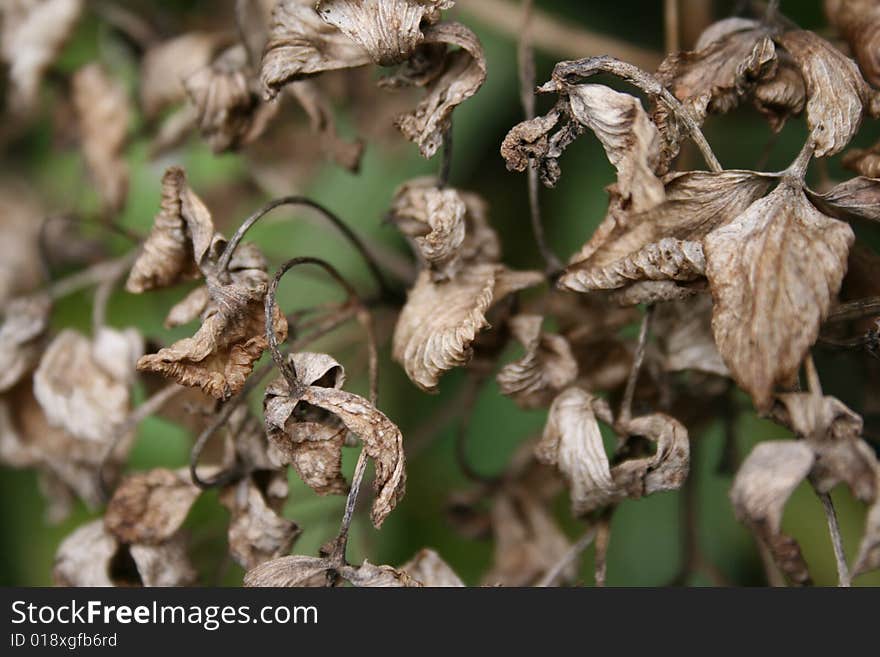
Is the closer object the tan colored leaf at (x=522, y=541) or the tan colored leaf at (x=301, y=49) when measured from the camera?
the tan colored leaf at (x=301, y=49)

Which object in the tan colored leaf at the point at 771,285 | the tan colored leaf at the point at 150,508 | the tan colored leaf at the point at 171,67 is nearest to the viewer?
the tan colored leaf at the point at 771,285

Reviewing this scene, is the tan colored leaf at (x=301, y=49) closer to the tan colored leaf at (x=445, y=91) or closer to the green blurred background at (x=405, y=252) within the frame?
the tan colored leaf at (x=445, y=91)

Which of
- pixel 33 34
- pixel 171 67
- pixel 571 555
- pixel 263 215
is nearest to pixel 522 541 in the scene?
pixel 571 555

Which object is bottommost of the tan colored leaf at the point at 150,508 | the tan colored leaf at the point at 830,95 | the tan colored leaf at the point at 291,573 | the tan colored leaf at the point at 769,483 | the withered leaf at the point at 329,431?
the tan colored leaf at the point at 291,573

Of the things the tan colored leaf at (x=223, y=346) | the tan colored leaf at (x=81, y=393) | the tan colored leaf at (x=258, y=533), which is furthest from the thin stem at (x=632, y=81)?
the tan colored leaf at (x=81, y=393)

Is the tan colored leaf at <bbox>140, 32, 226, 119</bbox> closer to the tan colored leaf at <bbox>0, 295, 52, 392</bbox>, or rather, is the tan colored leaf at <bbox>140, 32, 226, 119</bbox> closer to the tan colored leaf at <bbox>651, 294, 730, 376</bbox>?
the tan colored leaf at <bbox>0, 295, 52, 392</bbox>

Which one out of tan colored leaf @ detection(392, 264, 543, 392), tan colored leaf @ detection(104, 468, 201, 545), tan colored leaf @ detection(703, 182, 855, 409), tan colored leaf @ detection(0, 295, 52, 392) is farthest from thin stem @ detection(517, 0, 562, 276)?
tan colored leaf @ detection(0, 295, 52, 392)

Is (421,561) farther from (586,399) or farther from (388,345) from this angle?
(388,345)
